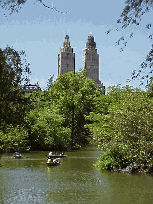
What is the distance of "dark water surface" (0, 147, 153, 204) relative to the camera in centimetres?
1888

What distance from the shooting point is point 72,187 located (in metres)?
22.2

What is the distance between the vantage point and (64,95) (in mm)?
60625

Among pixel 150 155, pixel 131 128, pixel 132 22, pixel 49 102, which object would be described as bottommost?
pixel 150 155

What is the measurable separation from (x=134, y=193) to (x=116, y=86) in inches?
1137

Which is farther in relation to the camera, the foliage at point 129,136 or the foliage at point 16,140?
the foliage at point 16,140


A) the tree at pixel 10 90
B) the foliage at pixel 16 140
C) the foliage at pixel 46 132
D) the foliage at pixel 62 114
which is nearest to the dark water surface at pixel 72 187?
the tree at pixel 10 90

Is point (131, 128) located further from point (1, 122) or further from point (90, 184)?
point (1, 122)

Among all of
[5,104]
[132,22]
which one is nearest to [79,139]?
[5,104]

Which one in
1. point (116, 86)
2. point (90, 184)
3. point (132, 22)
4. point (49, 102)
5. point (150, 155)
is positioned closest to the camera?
point (132, 22)

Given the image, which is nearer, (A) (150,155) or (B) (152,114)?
(A) (150,155)

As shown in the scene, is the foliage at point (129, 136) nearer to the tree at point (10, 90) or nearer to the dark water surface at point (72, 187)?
the dark water surface at point (72, 187)

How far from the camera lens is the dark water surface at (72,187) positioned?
61.9ft

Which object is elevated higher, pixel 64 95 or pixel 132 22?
pixel 64 95

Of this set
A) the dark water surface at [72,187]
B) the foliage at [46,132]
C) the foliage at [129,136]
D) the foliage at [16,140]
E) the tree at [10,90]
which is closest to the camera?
the tree at [10,90]
